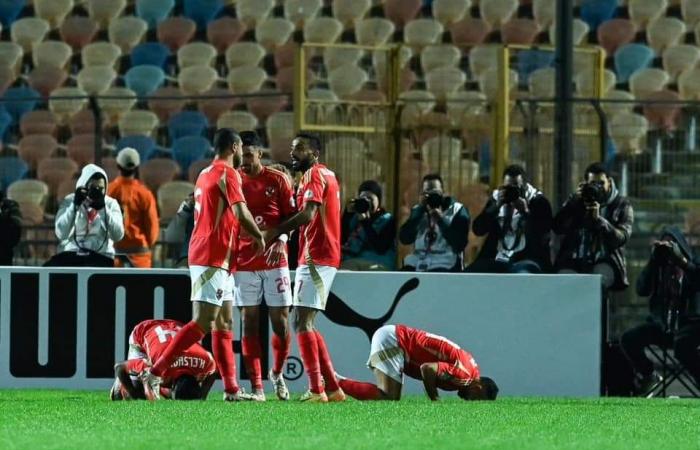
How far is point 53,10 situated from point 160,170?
19.2 feet

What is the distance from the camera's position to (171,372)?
11.1m

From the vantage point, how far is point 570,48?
14555 millimetres

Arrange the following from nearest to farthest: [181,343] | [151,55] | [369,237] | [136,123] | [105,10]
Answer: [181,343] < [369,237] < [136,123] < [151,55] < [105,10]

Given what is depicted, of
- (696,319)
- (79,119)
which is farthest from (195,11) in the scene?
(696,319)

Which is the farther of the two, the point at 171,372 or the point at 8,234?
the point at 8,234

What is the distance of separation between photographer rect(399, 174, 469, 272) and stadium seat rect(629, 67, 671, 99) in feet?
24.3

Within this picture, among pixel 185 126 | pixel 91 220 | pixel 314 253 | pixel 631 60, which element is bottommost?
pixel 314 253

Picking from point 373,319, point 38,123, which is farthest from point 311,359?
point 38,123

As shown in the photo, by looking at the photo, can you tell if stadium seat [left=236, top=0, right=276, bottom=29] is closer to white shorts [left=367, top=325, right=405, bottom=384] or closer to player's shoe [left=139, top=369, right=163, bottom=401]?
white shorts [left=367, top=325, right=405, bottom=384]

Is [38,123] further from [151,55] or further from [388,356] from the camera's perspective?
[388,356]

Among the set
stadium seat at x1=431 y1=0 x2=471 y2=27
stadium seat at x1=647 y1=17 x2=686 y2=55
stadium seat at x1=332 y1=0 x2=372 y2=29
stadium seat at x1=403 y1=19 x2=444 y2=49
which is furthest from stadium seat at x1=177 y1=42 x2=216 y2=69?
stadium seat at x1=647 y1=17 x2=686 y2=55

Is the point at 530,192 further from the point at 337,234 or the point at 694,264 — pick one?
the point at 337,234

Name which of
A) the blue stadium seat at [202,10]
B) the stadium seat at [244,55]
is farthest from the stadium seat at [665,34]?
the blue stadium seat at [202,10]

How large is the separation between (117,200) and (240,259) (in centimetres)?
379
